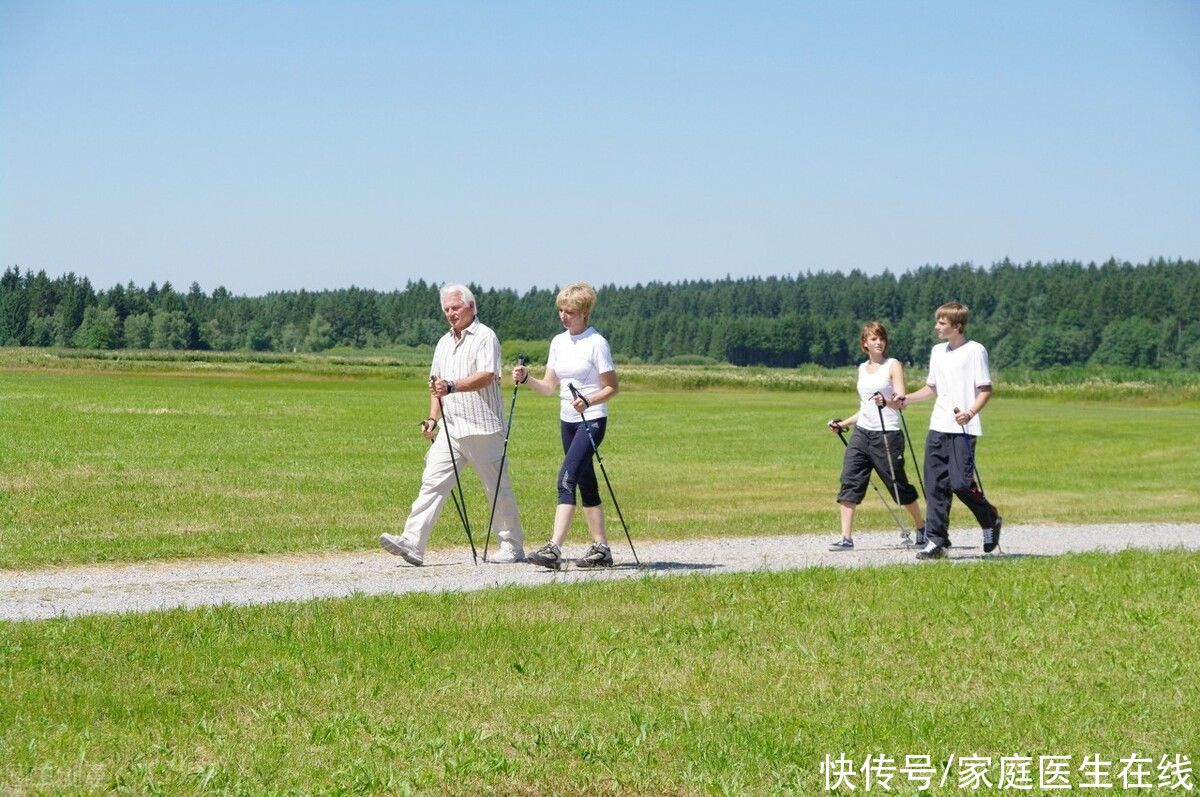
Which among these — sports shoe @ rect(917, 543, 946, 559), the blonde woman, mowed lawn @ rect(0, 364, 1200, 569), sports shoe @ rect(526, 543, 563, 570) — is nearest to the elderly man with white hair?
the blonde woman

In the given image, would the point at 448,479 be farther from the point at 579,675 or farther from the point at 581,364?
the point at 579,675

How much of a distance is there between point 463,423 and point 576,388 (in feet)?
3.59

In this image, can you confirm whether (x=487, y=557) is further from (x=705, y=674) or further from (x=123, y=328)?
(x=123, y=328)

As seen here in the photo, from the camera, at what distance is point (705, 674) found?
8234 millimetres

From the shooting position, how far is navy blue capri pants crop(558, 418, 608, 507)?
480 inches

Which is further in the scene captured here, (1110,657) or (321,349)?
(321,349)

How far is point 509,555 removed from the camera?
12969mm

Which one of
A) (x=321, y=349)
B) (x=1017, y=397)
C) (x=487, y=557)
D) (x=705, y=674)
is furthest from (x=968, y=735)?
(x=321, y=349)

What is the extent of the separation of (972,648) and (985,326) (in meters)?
195

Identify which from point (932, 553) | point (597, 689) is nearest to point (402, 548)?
point (932, 553)

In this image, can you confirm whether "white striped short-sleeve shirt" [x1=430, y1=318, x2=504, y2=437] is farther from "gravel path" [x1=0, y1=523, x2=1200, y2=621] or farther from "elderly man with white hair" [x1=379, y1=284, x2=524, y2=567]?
"gravel path" [x1=0, y1=523, x2=1200, y2=621]

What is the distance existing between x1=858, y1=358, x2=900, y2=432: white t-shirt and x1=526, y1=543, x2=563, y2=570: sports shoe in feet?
12.6

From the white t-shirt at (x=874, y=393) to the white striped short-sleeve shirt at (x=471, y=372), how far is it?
3.94 metres

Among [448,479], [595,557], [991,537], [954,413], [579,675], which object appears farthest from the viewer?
[991,537]
